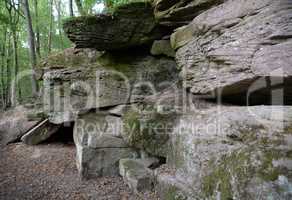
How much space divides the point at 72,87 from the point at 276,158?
6.18 metres

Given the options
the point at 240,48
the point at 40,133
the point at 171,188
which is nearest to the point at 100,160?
the point at 171,188

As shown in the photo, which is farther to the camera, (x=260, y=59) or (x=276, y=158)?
(x=260, y=59)

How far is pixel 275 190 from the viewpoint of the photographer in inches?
109

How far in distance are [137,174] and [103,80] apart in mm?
3149

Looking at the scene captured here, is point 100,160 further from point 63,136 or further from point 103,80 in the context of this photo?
point 63,136

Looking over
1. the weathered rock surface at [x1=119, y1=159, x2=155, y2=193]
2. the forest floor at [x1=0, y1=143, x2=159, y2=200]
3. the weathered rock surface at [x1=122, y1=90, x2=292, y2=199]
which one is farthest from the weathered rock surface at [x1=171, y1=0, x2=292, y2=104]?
the forest floor at [x1=0, y1=143, x2=159, y2=200]

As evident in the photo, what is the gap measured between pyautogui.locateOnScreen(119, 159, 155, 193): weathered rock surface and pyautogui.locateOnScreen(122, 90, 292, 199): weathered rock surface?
864mm

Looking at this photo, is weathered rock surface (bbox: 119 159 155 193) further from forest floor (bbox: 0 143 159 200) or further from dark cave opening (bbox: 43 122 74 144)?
dark cave opening (bbox: 43 122 74 144)

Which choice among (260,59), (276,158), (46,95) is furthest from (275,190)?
(46,95)

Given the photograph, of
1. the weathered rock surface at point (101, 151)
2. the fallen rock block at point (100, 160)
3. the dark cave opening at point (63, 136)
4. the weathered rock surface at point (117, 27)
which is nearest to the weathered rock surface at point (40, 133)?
the dark cave opening at point (63, 136)

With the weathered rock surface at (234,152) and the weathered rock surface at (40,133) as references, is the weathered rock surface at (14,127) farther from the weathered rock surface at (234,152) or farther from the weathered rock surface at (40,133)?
the weathered rock surface at (234,152)

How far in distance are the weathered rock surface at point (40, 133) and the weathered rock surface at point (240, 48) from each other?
6.42 metres

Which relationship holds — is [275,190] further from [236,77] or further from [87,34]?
[87,34]

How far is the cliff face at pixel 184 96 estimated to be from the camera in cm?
329
